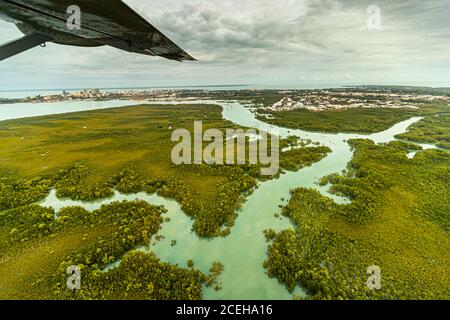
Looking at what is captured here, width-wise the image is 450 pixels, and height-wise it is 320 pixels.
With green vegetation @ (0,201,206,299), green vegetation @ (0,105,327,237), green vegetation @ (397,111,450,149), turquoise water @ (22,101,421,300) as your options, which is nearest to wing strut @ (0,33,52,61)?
green vegetation @ (0,201,206,299)

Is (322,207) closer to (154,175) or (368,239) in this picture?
(368,239)

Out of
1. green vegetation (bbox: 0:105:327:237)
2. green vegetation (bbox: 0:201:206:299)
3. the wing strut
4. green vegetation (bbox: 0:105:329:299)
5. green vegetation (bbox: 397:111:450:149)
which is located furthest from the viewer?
green vegetation (bbox: 397:111:450:149)

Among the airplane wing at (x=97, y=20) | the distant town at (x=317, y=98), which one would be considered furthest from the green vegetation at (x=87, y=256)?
the distant town at (x=317, y=98)

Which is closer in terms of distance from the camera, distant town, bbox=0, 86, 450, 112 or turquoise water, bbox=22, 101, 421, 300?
turquoise water, bbox=22, 101, 421, 300

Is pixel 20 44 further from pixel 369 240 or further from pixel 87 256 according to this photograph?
pixel 369 240

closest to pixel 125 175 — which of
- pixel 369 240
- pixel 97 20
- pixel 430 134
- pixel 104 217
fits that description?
pixel 104 217

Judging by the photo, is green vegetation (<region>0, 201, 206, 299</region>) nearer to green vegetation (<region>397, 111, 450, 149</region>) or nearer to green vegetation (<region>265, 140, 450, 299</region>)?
green vegetation (<region>265, 140, 450, 299</region>)

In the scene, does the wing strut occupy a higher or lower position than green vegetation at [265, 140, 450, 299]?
higher
